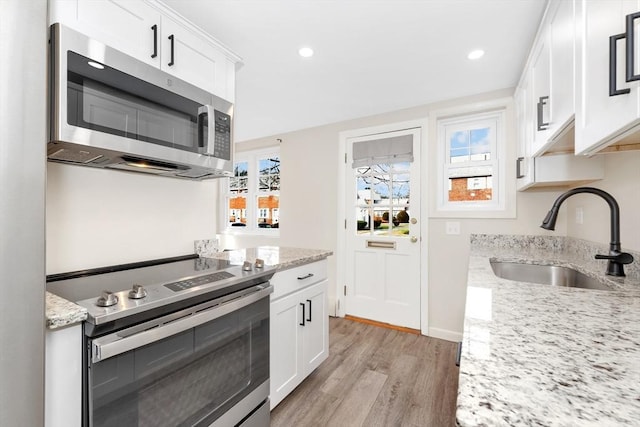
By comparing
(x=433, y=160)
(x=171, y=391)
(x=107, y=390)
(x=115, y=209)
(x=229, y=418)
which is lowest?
(x=229, y=418)

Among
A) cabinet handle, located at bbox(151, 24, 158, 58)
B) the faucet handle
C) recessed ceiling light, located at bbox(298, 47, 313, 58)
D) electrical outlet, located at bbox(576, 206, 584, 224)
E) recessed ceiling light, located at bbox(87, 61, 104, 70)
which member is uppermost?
recessed ceiling light, located at bbox(298, 47, 313, 58)

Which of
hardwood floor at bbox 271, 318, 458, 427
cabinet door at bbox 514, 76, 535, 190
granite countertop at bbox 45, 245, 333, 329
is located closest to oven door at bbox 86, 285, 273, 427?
granite countertop at bbox 45, 245, 333, 329

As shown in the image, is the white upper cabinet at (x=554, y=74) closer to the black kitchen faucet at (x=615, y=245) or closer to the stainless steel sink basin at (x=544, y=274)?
the black kitchen faucet at (x=615, y=245)

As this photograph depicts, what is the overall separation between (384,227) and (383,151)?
0.84 m

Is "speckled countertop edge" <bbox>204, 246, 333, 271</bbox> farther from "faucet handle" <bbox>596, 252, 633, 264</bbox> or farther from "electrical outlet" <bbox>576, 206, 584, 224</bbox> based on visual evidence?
"electrical outlet" <bbox>576, 206, 584, 224</bbox>

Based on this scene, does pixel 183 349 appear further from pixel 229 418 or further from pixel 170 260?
pixel 170 260

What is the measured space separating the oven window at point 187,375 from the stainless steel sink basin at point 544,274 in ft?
5.26

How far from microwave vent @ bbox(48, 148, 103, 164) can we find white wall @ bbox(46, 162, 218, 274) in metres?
0.07

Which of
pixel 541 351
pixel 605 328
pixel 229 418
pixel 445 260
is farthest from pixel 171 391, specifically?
pixel 445 260

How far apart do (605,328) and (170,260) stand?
189 centimetres

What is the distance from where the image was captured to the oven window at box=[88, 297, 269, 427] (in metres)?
0.90

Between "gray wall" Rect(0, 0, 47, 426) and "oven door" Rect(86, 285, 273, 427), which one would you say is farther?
"oven door" Rect(86, 285, 273, 427)

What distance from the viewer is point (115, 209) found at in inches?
58.4

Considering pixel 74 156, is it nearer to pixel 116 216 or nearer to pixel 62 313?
pixel 116 216
